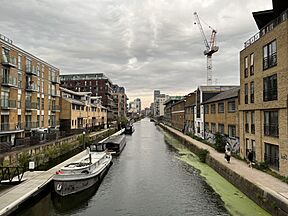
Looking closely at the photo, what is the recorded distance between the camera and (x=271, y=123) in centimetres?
2114

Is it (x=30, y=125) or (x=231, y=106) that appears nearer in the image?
(x=231, y=106)

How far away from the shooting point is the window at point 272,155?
66.2 ft

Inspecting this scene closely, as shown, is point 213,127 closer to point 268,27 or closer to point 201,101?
point 201,101

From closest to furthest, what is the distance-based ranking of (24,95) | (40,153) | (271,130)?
(271,130) → (40,153) → (24,95)

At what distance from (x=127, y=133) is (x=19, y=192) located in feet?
208

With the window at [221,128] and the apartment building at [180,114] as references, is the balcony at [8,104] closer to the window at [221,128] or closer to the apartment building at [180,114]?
the window at [221,128]

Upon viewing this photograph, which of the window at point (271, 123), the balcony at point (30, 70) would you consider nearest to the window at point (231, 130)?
the window at point (271, 123)

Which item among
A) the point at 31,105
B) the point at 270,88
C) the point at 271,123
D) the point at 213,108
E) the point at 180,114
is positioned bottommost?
the point at 271,123

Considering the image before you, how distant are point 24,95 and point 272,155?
32.5m

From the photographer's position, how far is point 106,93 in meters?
119

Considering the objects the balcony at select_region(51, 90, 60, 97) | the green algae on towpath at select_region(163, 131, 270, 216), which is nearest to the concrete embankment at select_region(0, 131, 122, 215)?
the green algae on towpath at select_region(163, 131, 270, 216)

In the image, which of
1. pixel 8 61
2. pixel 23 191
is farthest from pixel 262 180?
pixel 8 61

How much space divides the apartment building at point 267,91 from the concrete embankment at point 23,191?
52.6ft

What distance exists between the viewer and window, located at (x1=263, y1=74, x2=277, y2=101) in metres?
20.3
